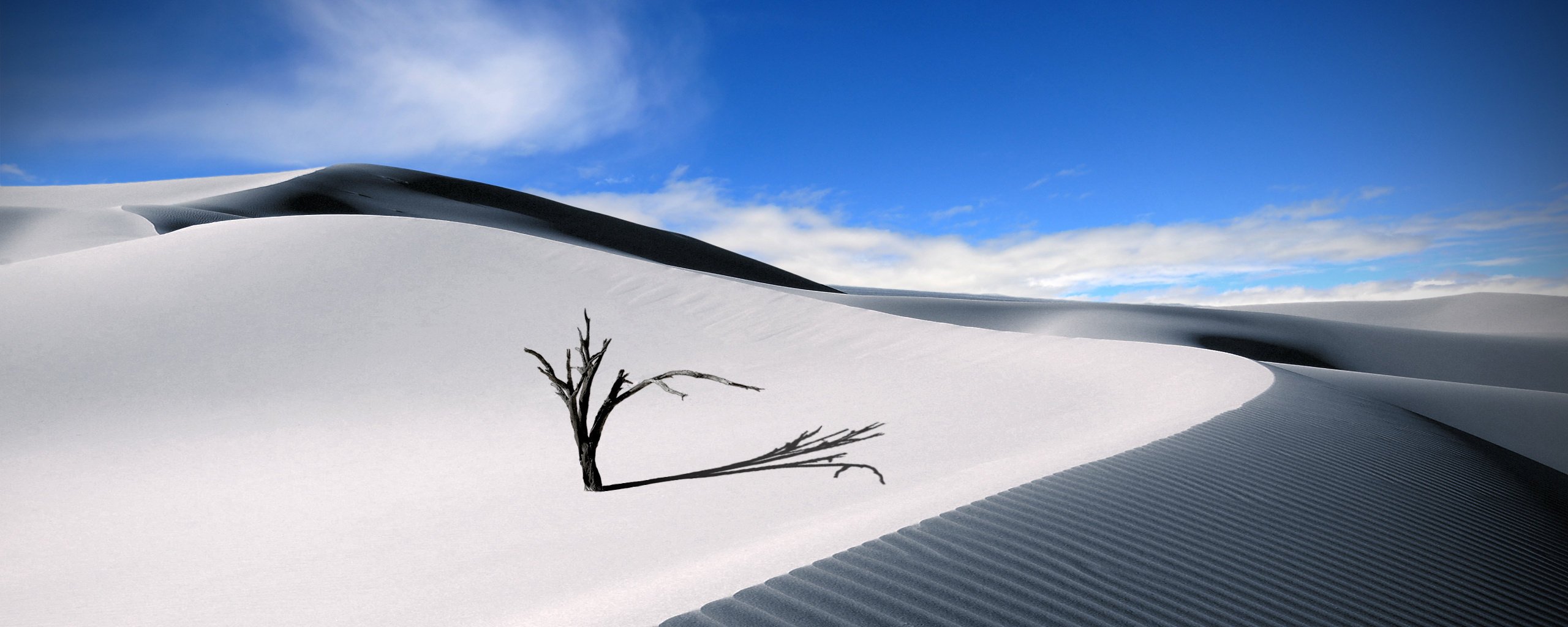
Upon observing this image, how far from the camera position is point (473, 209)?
44.2 meters

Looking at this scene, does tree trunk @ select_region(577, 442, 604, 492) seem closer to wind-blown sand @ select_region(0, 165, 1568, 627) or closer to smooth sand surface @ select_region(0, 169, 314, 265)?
wind-blown sand @ select_region(0, 165, 1568, 627)

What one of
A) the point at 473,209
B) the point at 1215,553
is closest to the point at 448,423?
the point at 1215,553

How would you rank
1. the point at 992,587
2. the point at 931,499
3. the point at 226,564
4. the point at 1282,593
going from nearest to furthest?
the point at 992,587 → the point at 1282,593 → the point at 931,499 → the point at 226,564

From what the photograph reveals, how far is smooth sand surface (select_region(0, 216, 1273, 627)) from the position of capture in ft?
12.2

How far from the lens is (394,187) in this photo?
151ft

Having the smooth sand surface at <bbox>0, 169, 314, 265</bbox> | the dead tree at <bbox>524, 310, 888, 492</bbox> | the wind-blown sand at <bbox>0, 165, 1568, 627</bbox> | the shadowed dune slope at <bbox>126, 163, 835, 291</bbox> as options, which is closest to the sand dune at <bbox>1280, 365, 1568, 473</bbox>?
the wind-blown sand at <bbox>0, 165, 1568, 627</bbox>

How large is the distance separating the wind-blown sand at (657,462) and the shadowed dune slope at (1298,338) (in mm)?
16308

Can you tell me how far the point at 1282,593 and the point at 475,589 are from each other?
3.18 m

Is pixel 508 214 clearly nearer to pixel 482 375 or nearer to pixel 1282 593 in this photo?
pixel 482 375

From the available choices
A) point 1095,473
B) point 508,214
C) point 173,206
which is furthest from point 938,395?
point 508,214

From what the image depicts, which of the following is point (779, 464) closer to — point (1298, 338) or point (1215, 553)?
point (1215, 553)

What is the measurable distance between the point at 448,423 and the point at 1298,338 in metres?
32.8

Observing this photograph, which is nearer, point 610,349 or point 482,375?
Answer: point 482,375

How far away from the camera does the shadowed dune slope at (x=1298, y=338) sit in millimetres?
28062
